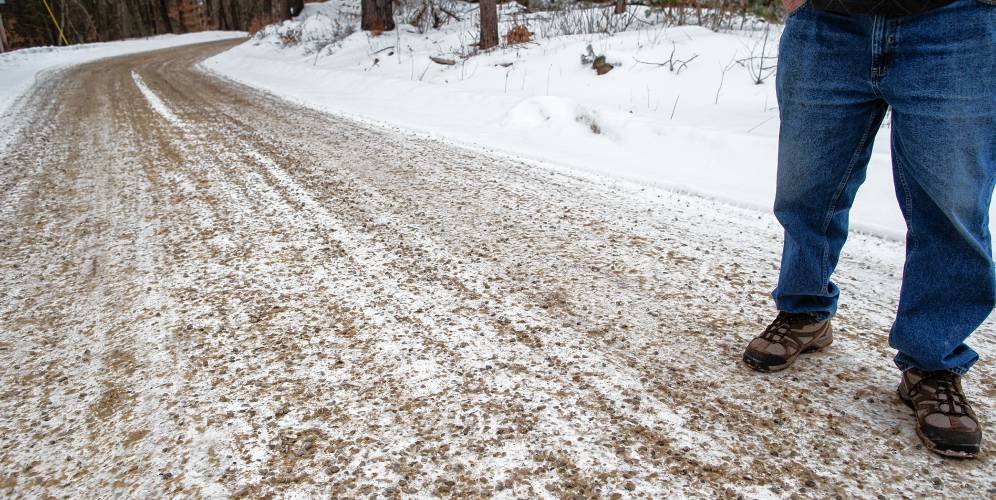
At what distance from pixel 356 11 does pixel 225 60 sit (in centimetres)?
500

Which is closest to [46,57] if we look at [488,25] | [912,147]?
[488,25]

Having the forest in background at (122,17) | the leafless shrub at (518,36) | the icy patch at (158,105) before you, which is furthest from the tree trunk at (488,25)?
the forest in background at (122,17)

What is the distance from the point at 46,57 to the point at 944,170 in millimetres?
25045

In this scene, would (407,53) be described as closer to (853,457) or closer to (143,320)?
(143,320)

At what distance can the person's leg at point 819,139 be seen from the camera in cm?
154

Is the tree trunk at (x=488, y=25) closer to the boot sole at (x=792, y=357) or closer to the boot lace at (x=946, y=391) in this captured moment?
the boot sole at (x=792, y=357)

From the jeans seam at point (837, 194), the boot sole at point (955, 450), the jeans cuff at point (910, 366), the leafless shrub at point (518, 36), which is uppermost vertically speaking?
the leafless shrub at point (518, 36)

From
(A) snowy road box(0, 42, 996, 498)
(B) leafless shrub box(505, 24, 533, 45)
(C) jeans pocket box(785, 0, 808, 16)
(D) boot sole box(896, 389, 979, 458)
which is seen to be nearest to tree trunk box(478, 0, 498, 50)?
(B) leafless shrub box(505, 24, 533, 45)

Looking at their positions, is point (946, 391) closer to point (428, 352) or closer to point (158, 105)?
point (428, 352)

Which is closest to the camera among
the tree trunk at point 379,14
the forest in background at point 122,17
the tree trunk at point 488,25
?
the tree trunk at point 488,25

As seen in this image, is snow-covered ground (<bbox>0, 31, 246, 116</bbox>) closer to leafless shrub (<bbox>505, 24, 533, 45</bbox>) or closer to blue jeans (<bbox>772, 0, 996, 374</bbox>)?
leafless shrub (<bbox>505, 24, 533, 45</bbox>)

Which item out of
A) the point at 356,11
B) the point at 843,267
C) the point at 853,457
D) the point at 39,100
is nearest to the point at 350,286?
the point at 853,457

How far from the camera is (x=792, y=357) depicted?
1.83m

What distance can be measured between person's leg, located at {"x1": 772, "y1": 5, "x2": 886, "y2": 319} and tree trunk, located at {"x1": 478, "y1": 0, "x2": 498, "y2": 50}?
29.0 ft
